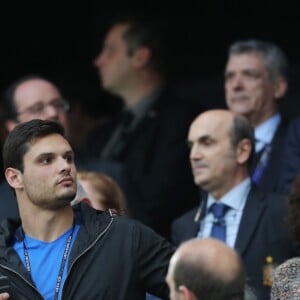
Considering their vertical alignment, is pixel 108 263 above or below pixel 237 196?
below

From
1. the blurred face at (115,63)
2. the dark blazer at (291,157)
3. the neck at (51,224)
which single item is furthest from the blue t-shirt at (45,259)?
the blurred face at (115,63)

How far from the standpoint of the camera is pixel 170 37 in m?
9.85

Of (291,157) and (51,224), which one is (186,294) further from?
(291,157)

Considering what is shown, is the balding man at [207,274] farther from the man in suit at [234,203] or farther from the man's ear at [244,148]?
the man's ear at [244,148]

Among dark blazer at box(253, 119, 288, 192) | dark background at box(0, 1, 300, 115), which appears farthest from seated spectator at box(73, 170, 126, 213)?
dark background at box(0, 1, 300, 115)

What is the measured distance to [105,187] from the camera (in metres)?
6.96

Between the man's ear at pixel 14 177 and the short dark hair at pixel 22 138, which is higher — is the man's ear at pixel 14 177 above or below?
below

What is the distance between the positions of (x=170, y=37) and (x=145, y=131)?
4.68 feet

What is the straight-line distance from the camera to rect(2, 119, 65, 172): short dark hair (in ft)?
19.3

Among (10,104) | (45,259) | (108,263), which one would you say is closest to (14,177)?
(45,259)

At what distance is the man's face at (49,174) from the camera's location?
5812 millimetres

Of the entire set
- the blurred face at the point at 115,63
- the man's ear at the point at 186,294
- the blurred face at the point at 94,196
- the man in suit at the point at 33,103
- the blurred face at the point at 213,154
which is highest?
the blurred face at the point at 115,63

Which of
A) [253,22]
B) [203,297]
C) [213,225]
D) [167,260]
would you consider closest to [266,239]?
[213,225]

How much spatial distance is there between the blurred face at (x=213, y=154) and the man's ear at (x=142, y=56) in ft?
5.47
